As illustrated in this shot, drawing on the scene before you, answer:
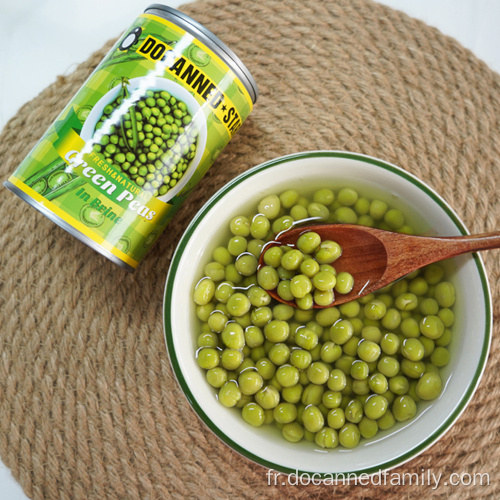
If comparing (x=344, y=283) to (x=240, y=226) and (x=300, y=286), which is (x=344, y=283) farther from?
(x=240, y=226)

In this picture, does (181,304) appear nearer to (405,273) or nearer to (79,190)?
(79,190)

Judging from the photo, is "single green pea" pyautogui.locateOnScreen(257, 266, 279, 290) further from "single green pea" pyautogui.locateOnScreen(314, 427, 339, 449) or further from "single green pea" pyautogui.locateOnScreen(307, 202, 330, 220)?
"single green pea" pyautogui.locateOnScreen(314, 427, 339, 449)

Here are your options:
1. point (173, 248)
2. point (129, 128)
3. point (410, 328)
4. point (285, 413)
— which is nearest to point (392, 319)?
point (410, 328)

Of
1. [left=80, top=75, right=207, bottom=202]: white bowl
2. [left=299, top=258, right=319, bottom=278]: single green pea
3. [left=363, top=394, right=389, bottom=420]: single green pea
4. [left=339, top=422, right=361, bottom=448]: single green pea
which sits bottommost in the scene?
[left=339, top=422, right=361, bottom=448]: single green pea

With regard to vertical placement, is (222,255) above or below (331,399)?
above

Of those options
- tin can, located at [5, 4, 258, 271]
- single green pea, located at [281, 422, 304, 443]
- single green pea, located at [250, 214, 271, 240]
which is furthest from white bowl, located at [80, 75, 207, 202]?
single green pea, located at [281, 422, 304, 443]

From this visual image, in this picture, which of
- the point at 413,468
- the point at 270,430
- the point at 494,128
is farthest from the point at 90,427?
the point at 494,128
